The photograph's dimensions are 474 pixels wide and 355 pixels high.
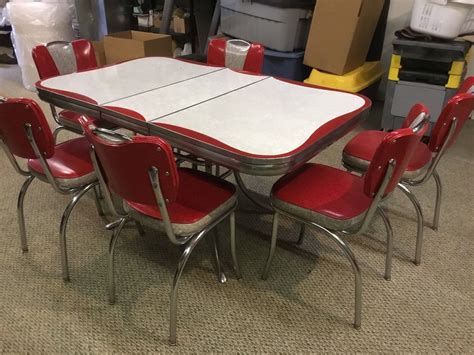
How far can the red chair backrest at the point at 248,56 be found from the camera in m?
2.36

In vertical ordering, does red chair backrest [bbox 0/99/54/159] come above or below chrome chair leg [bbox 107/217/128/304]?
above

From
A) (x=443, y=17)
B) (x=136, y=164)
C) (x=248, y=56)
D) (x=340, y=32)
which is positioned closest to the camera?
(x=136, y=164)

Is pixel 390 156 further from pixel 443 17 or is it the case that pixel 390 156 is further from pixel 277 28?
pixel 277 28

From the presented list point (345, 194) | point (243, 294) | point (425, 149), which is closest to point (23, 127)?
point (243, 294)

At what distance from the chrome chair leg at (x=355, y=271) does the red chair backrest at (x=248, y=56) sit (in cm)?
125

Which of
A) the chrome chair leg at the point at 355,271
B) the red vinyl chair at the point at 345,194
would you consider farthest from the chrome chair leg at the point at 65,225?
the chrome chair leg at the point at 355,271

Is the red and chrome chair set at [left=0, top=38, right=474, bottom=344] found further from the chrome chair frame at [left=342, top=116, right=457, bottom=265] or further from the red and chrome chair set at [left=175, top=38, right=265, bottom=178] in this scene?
the red and chrome chair set at [left=175, top=38, right=265, bottom=178]

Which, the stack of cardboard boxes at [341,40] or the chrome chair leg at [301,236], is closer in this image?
the chrome chair leg at [301,236]

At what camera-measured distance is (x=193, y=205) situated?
147 centimetres

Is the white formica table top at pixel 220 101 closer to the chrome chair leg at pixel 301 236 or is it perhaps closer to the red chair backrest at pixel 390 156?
the red chair backrest at pixel 390 156

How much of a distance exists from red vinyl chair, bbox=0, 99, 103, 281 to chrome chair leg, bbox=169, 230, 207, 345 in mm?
531

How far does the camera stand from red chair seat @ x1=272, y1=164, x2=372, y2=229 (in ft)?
4.71

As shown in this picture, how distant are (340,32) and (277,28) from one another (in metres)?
0.47

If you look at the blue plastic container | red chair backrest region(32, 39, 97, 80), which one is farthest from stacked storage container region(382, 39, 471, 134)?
red chair backrest region(32, 39, 97, 80)
